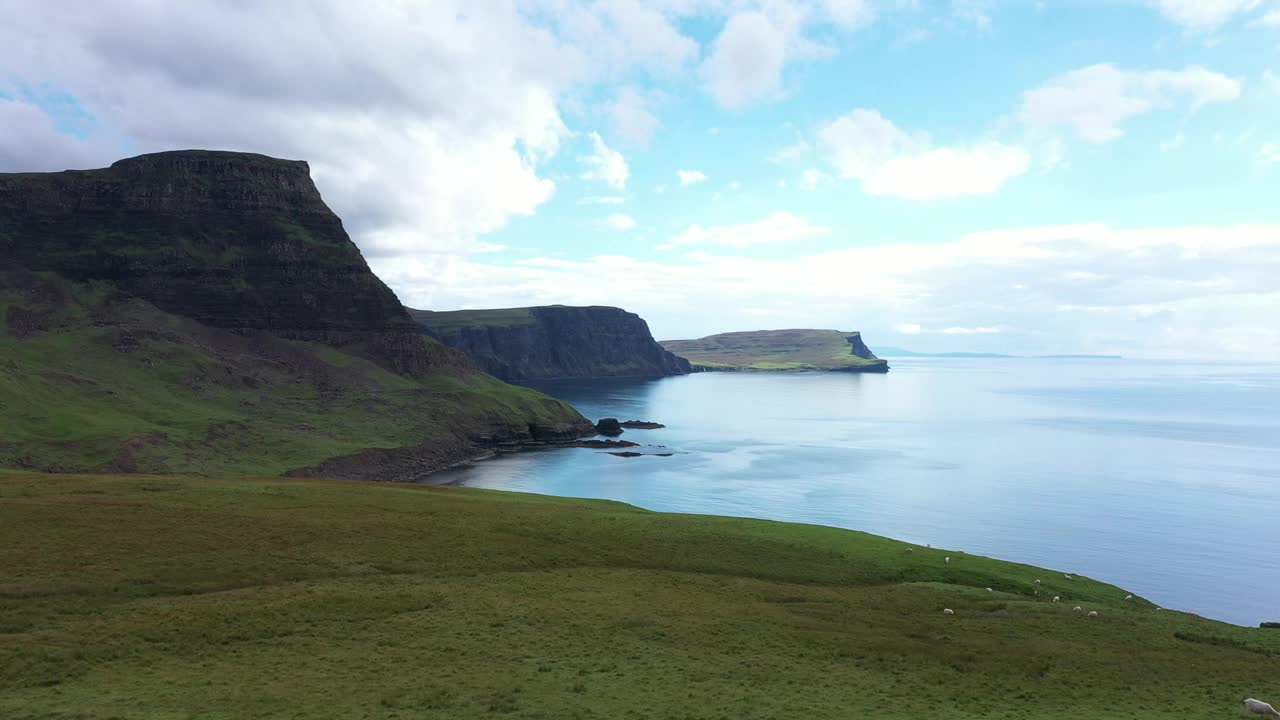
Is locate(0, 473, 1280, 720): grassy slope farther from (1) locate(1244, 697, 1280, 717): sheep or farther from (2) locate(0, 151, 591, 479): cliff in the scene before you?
(2) locate(0, 151, 591, 479): cliff

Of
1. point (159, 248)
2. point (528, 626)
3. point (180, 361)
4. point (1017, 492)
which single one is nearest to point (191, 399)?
point (180, 361)

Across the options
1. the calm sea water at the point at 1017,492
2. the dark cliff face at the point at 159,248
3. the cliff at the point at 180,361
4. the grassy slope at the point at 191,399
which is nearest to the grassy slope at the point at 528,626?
the calm sea water at the point at 1017,492

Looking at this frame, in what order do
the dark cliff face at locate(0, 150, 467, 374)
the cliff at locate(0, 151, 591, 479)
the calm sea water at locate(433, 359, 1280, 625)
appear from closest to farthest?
the calm sea water at locate(433, 359, 1280, 625) → the cliff at locate(0, 151, 591, 479) → the dark cliff face at locate(0, 150, 467, 374)

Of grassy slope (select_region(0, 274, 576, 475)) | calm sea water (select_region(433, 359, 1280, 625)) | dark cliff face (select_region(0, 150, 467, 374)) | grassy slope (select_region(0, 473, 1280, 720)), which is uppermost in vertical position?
dark cliff face (select_region(0, 150, 467, 374))

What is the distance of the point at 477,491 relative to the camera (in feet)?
288

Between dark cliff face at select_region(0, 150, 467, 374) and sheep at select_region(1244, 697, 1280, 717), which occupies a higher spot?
dark cliff face at select_region(0, 150, 467, 374)

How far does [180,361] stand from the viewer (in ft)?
510

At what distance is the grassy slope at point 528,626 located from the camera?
1184 inches

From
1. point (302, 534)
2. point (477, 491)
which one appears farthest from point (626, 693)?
point (477, 491)

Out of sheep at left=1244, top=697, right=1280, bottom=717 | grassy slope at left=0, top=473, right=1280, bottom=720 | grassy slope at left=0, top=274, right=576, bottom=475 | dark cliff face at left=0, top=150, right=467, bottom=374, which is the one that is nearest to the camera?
sheep at left=1244, top=697, right=1280, bottom=717

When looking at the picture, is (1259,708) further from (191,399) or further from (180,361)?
(180,361)

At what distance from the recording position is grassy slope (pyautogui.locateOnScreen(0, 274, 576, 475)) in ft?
352

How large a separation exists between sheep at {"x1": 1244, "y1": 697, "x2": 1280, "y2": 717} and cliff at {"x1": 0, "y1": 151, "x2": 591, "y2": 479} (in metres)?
119

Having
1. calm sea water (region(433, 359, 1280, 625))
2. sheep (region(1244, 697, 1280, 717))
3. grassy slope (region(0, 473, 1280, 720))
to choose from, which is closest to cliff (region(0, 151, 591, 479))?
calm sea water (region(433, 359, 1280, 625))
